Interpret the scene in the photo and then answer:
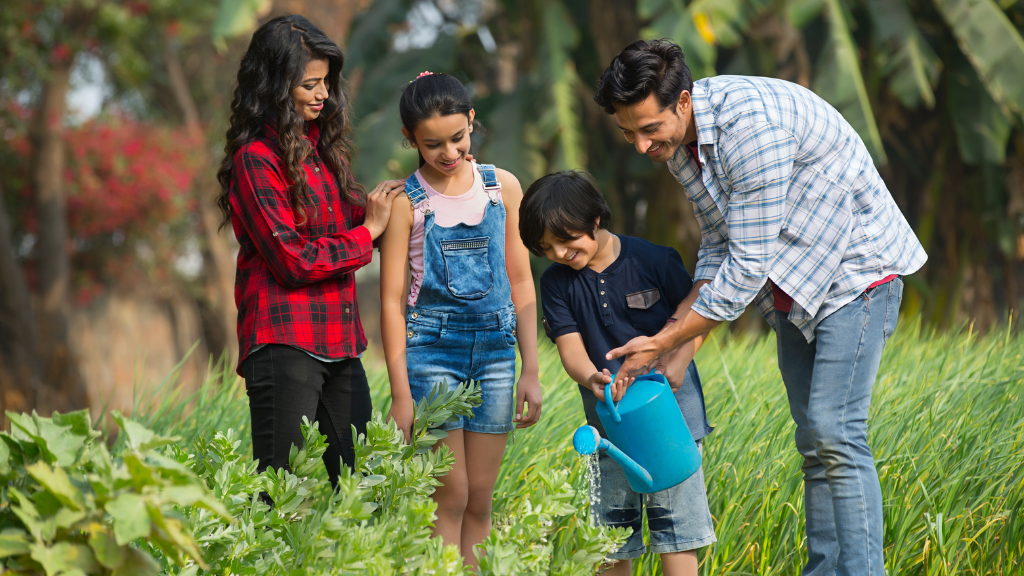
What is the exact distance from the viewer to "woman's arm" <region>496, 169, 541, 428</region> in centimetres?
228

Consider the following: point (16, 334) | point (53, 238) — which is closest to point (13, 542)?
point (16, 334)

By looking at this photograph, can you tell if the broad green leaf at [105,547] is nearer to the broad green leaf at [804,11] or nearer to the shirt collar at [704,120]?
the shirt collar at [704,120]

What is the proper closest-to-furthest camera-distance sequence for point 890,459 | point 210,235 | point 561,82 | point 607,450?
point 607,450, point 890,459, point 561,82, point 210,235

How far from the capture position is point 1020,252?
23.6 ft

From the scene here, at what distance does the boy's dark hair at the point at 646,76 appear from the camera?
1962 mm

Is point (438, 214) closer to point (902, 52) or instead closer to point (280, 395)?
point (280, 395)

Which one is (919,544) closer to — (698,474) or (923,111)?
(698,474)

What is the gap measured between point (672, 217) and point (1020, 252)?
302cm

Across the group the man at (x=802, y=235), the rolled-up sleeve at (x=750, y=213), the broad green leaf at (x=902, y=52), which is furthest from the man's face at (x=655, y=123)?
the broad green leaf at (x=902, y=52)

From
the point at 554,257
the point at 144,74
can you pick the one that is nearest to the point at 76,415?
the point at 554,257

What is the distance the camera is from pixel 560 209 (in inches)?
81.7

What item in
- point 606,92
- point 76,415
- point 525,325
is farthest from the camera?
point 525,325

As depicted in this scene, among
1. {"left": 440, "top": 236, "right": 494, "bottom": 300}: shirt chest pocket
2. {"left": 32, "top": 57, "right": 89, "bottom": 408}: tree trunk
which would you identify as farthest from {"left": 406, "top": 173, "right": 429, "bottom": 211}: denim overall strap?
{"left": 32, "top": 57, "right": 89, "bottom": 408}: tree trunk

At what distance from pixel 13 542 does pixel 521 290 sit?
1.39 m
